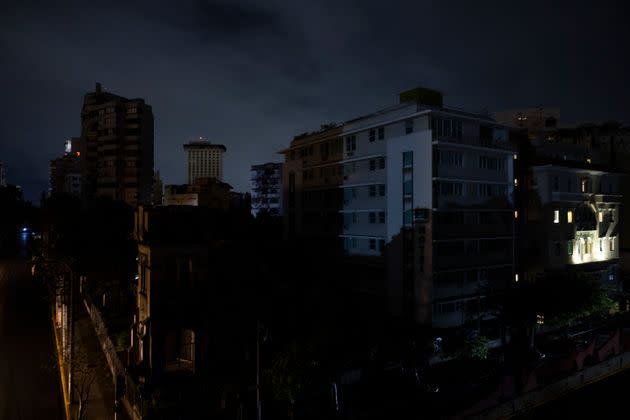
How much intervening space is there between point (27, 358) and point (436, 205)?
33921 millimetres

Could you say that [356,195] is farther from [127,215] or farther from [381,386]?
[127,215]

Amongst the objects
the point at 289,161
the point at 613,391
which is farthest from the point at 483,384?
the point at 289,161

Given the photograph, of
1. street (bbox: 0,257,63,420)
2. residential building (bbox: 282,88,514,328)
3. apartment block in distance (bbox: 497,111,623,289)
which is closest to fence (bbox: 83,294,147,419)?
street (bbox: 0,257,63,420)

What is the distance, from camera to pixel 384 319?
40.8 m

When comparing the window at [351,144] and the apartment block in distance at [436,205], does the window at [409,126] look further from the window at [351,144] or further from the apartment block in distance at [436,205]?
the window at [351,144]

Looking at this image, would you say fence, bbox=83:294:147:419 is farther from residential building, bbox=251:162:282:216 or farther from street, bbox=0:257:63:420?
residential building, bbox=251:162:282:216

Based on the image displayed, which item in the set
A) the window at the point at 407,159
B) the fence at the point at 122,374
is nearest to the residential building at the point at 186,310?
the fence at the point at 122,374

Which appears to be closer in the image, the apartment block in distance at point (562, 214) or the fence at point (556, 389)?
the fence at point (556, 389)

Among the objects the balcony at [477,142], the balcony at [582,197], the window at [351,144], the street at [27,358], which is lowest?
the street at [27,358]

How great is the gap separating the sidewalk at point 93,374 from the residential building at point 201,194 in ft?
238

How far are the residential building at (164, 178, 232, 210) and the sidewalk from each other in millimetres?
72420

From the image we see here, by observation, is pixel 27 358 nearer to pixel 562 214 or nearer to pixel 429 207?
pixel 429 207

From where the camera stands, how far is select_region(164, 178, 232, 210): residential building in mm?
109062

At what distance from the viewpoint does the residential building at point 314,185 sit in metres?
52.6
